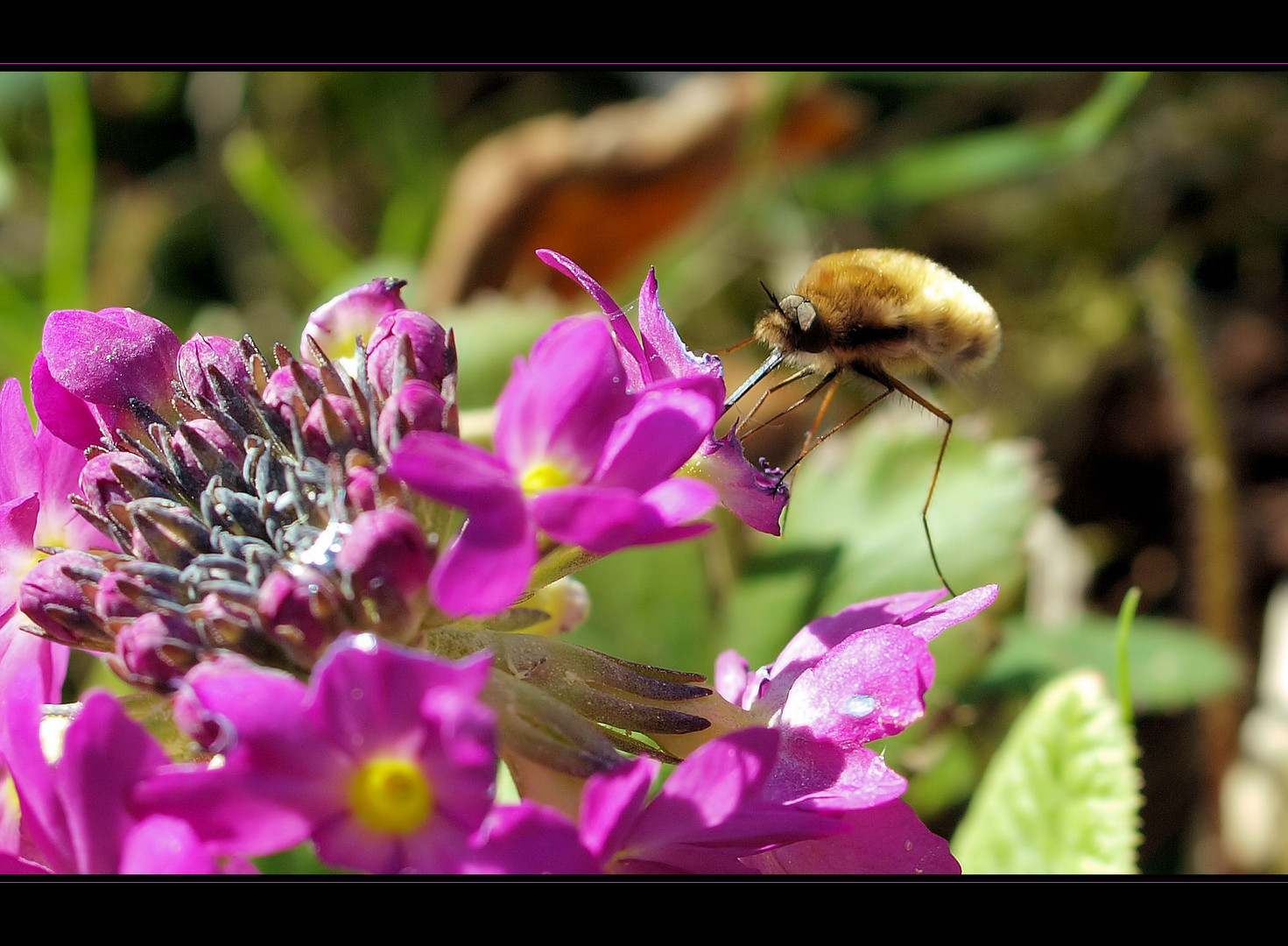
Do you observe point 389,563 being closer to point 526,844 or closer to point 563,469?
point 563,469

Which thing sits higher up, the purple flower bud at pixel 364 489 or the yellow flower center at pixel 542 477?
the yellow flower center at pixel 542 477

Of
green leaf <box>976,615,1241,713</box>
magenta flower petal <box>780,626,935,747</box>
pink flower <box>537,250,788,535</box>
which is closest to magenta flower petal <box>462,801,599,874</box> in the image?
magenta flower petal <box>780,626,935,747</box>

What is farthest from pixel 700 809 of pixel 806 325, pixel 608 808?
pixel 806 325

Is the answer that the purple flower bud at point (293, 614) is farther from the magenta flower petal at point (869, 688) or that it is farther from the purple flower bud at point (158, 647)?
the magenta flower petal at point (869, 688)

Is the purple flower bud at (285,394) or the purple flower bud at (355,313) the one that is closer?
the purple flower bud at (285,394)

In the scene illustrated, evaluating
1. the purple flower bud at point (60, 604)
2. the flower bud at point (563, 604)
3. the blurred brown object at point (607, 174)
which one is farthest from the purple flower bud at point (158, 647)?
the blurred brown object at point (607, 174)

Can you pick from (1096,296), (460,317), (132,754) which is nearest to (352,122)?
(460,317)
